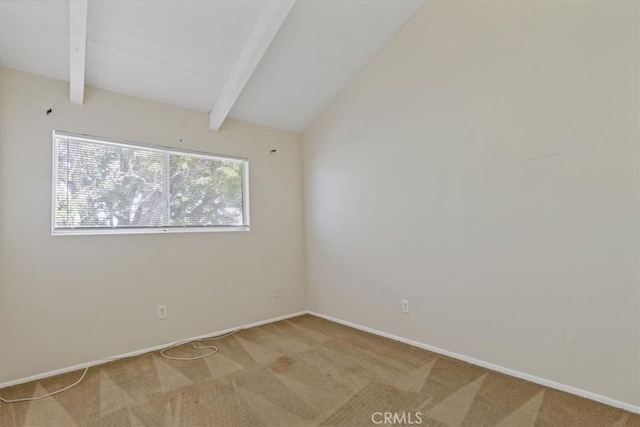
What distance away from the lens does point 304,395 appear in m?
1.99

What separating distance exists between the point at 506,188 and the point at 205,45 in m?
2.64

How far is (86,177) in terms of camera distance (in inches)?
102

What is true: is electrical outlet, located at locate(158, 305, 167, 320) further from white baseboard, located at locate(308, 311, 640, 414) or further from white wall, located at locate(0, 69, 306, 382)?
white baseboard, located at locate(308, 311, 640, 414)

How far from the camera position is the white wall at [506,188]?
5.86ft

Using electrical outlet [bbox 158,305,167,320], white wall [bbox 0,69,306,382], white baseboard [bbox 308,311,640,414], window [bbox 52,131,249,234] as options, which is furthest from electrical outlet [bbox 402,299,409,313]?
electrical outlet [bbox 158,305,167,320]

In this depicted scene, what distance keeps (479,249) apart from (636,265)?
0.84 meters

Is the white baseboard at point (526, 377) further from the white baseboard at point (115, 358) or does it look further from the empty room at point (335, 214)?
the white baseboard at point (115, 358)

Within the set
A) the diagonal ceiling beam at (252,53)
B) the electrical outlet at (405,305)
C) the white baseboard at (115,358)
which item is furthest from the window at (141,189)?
the electrical outlet at (405,305)

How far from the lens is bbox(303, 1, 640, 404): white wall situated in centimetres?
179

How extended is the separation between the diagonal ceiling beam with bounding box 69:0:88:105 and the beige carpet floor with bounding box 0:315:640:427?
7.31 ft

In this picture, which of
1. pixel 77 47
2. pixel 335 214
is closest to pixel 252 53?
pixel 77 47

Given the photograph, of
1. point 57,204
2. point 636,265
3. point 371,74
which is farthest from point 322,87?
point 636,265

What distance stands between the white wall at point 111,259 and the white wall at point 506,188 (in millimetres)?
1109

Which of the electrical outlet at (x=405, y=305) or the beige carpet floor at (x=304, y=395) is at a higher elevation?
the electrical outlet at (x=405, y=305)
